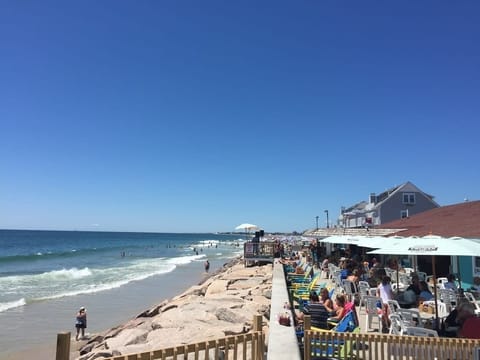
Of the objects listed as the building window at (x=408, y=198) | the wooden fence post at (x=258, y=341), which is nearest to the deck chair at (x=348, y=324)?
the wooden fence post at (x=258, y=341)

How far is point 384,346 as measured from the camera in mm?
5352

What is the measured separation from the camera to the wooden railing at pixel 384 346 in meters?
5.11

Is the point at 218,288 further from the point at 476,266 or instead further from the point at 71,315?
the point at 476,266

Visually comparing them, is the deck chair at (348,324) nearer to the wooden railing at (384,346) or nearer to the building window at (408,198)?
the wooden railing at (384,346)

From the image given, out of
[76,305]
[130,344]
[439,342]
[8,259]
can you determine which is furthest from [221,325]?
[8,259]

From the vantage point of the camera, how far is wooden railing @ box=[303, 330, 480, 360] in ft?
16.8

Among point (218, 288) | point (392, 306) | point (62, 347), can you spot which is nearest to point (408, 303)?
point (392, 306)

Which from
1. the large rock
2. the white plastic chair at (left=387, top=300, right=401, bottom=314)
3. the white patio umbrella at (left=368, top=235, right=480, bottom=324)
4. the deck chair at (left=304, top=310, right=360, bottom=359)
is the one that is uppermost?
the white patio umbrella at (left=368, top=235, right=480, bottom=324)

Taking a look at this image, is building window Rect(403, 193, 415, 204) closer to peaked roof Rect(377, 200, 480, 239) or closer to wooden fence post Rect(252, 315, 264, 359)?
peaked roof Rect(377, 200, 480, 239)


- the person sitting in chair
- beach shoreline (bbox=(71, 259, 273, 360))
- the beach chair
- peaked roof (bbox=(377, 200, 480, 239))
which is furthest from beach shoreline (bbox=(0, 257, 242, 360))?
peaked roof (bbox=(377, 200, 480, 239))

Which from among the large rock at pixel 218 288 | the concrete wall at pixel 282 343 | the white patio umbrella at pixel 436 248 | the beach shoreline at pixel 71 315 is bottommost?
the beach shoreline at pixel 71 315

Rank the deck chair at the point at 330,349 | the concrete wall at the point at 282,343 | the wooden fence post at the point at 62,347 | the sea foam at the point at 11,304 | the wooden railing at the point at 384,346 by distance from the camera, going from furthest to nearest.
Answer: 1. the sea foam at the point at 11,304
2. the concrete wall at the point at 282,343
3. the deck chair at the point at 330,349
4. the wooden railing at the point at 384,346
5. the wooden fence post at the point at 62,347

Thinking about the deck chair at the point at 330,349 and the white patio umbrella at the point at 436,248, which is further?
the white patio umbrella at the point at 436,248

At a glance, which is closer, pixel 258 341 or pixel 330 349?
pixel 258 341
